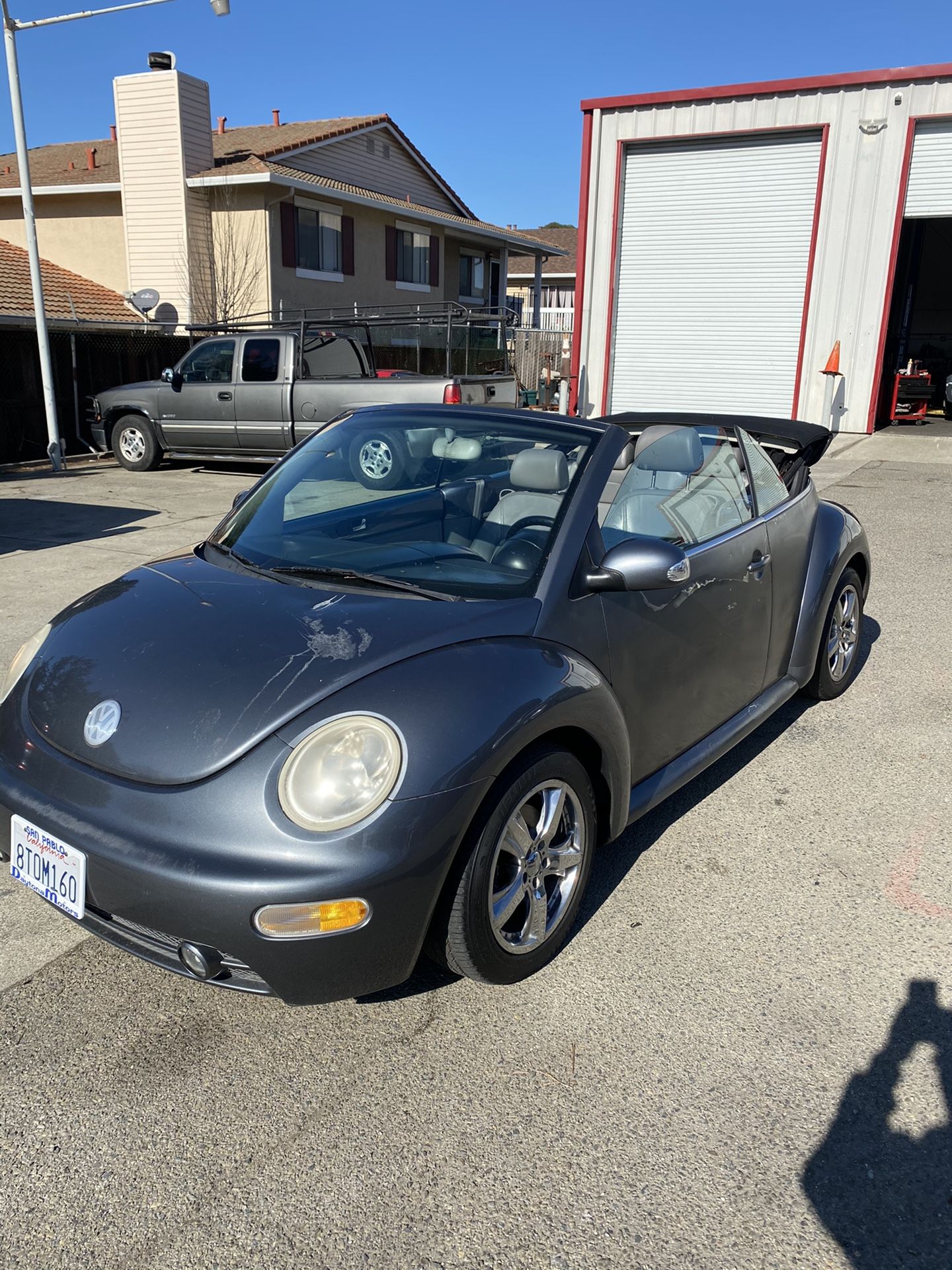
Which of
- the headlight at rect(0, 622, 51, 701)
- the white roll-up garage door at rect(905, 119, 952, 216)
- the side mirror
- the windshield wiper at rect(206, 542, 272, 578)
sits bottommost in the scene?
the headlight at rect(0, 622, 51, 701)

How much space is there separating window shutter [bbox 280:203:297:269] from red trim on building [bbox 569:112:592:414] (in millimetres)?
7057

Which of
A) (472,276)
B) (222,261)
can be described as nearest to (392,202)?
(222,261)

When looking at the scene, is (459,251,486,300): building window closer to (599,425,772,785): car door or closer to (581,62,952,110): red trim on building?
(581,62,952,110): red trim on building

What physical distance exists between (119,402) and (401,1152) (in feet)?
44.4

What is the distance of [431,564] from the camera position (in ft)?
10.1

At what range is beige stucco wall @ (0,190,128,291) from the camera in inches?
895

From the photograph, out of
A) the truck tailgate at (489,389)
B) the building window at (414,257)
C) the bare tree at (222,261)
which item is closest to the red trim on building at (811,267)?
the truck tailgate at (489,389)

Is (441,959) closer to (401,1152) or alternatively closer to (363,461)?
(401,1152)

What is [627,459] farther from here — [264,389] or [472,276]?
[472,276]

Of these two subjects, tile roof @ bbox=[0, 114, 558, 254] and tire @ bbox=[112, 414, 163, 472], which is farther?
tile roof @ bbox=[0, 114, 558, 254]

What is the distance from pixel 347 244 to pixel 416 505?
22.4m

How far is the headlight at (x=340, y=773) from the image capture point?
2.20 m

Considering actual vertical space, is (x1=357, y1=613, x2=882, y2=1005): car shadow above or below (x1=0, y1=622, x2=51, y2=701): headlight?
below

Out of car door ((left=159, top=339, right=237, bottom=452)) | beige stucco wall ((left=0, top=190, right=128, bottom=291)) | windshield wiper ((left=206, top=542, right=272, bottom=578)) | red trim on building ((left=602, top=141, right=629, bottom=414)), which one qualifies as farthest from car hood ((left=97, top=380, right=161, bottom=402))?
windshield wiper ((left=206, top=542, right=272, bottom=578))
